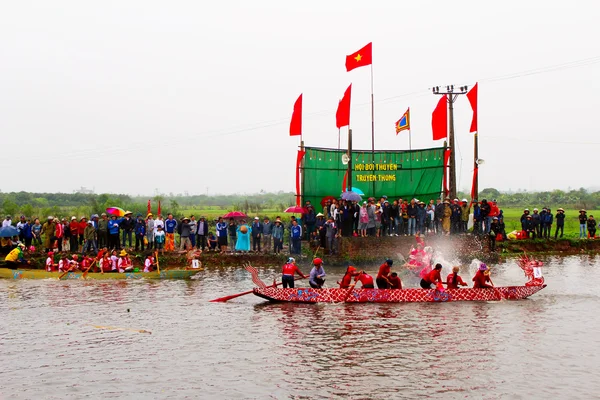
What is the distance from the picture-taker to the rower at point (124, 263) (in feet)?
98.6

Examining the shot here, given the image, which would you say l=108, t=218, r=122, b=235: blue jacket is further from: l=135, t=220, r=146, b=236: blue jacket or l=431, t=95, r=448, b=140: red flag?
l=431, t=95, r=448, b=140: red flag

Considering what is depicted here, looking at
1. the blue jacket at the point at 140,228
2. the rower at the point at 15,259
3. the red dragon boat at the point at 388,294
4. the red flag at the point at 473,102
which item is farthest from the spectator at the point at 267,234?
the red flag at the point at 473,102

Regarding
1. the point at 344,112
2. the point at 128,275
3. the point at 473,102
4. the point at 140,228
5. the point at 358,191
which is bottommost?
the point at 128,275

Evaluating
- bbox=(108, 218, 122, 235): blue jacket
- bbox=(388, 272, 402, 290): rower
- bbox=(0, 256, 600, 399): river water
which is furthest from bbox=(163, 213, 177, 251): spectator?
bbox=(388, 272, 402, 290): rower

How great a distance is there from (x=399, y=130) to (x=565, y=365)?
23.1 meters

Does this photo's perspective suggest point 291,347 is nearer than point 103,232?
Yes

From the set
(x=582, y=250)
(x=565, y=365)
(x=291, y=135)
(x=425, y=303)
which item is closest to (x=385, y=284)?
(x=425, y=303)

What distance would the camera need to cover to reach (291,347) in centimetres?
1830

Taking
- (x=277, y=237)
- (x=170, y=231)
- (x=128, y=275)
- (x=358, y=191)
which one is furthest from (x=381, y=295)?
(x=170, y=231)

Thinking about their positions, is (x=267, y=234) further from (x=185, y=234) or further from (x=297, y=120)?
(x=297, y=120)

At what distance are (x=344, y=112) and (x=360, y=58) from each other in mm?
2768

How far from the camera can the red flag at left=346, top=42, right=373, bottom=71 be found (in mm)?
34969

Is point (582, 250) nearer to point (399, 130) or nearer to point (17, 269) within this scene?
point (399, 130)

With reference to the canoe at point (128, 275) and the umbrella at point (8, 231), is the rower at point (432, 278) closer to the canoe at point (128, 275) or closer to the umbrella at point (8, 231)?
the canoe at point (128, 275)
